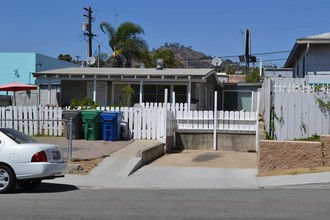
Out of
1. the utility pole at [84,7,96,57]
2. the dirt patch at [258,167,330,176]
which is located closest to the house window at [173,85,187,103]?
the dirt patch at [258,167,330,176]

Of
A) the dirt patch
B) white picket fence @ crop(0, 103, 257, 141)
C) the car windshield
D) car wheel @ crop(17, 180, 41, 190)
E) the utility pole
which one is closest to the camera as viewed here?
the car windshield

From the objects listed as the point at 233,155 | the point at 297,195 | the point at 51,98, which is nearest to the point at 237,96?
the point at 51,98

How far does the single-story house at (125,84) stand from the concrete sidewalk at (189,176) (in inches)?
303

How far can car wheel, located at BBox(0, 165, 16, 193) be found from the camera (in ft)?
34.5

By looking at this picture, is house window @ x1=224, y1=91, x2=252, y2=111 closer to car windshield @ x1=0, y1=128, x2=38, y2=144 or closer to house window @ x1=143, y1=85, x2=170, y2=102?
house window @ x1=143, y1=85, x2=170, y2=102

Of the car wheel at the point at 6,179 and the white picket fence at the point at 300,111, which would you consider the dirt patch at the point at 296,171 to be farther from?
the car wheel at the point at 6,179

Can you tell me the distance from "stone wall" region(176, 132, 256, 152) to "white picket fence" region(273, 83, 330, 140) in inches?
160

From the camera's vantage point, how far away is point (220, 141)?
1981 centimetres

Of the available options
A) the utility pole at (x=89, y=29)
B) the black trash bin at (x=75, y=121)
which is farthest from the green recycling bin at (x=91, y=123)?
the utility pole at (x=89, y=29)

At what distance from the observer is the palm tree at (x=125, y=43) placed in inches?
1580

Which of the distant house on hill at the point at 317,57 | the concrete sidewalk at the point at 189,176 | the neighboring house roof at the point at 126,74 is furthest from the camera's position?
the neighboring house roof at the point at 126,74

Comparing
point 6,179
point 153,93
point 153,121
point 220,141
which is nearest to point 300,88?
point 220,141

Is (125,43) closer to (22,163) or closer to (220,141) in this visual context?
(220,141)

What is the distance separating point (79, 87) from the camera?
2675cm
